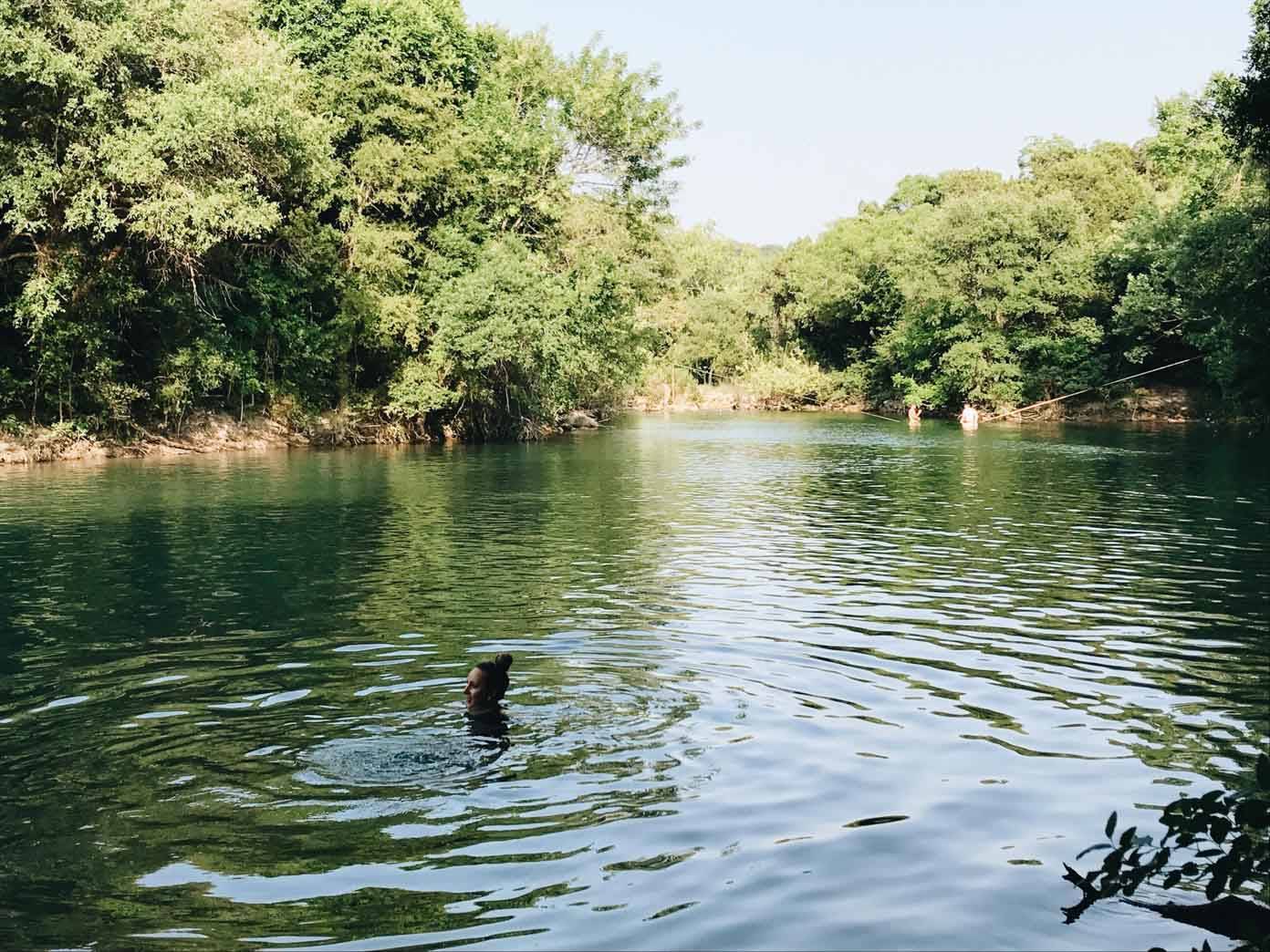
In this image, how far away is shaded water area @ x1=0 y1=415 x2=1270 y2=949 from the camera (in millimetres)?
6816

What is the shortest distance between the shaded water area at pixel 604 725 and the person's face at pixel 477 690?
7.5 inches

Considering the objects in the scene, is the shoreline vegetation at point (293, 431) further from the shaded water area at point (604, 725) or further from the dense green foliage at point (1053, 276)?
the shaded water area at point (604, 725)

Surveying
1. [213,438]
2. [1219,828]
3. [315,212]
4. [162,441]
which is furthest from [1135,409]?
[1219,828]

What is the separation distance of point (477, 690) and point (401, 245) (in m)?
42.8

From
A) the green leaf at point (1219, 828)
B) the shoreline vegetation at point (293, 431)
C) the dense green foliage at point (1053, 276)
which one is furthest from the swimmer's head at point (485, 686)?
the dense green foliage at point (1053, 276)

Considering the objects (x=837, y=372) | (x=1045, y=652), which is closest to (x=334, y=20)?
(x=1045, y=652)

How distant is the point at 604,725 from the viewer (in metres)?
10.5

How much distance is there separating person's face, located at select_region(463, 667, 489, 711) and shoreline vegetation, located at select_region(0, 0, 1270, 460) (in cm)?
2902

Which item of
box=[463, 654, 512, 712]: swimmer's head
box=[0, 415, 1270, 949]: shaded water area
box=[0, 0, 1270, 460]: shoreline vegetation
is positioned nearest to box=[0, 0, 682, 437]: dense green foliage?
box=[0, 0, 1270, 460]: shoreline vegetation

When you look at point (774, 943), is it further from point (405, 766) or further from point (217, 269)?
point (217, 269)

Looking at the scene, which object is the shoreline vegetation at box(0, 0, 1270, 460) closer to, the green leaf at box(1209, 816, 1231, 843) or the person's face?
the person's face

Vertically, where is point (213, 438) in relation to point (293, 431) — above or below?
below

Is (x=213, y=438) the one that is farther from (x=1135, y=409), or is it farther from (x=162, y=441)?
(x=1135, y=409)

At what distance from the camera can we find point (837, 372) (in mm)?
107750
